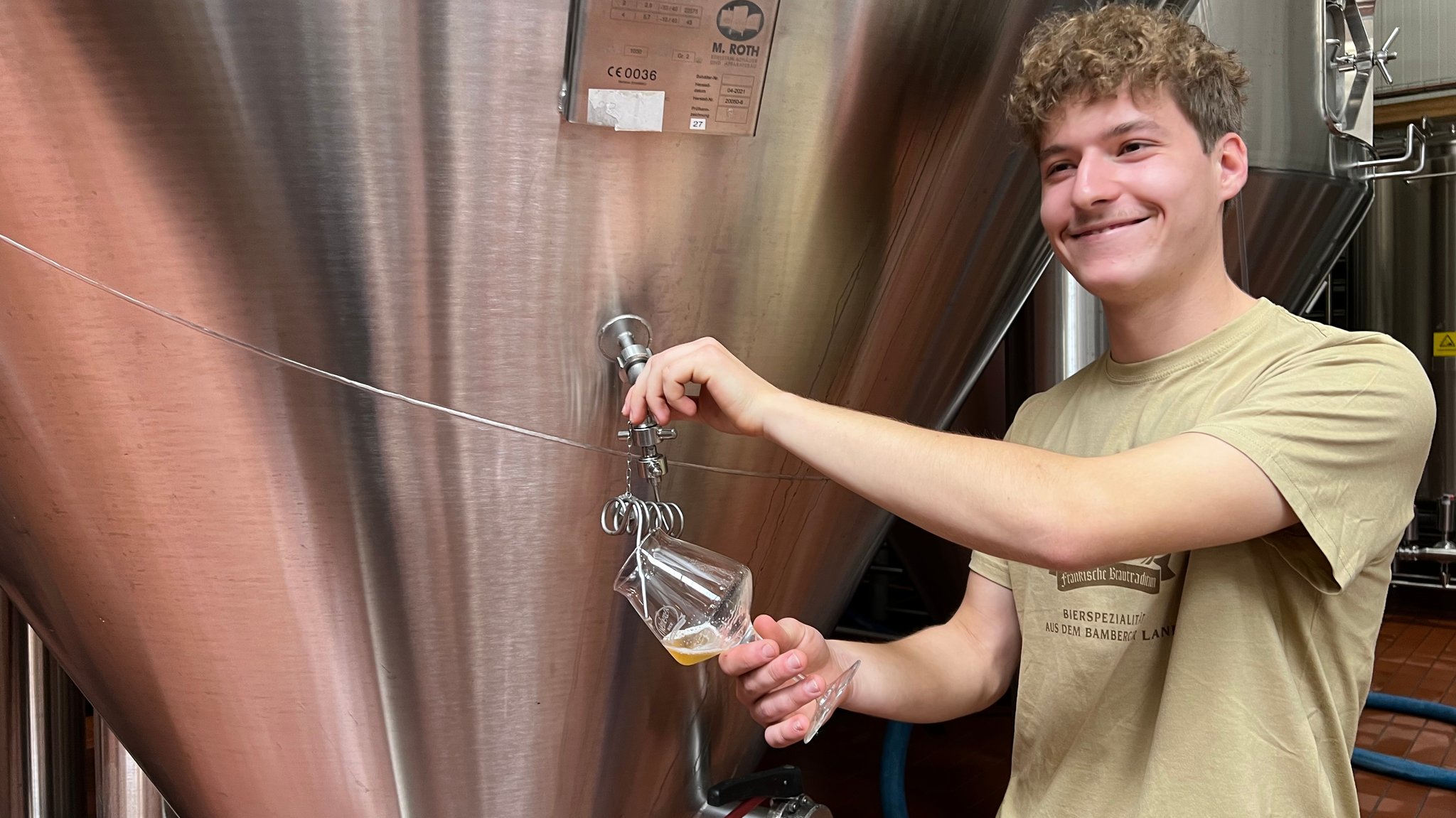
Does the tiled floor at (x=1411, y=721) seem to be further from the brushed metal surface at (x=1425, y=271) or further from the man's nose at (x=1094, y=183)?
the man's nose at (x=1094, y=183)

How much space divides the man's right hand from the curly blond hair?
0.50 meters

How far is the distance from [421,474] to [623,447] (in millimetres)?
167

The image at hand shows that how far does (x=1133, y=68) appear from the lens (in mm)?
928

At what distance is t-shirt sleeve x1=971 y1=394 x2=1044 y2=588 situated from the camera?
1111mm

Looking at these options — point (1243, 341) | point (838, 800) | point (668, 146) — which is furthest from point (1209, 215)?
point (838, 800)

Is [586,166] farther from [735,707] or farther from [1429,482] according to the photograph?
[1429,482]

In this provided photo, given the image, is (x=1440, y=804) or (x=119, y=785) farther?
(x=1440, y=804)

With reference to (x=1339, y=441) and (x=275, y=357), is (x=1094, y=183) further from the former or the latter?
(x=275, y=357)

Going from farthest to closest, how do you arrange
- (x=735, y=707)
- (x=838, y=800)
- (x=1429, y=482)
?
(x=1429, y=482), (x=838, y=800), (x=735, y=707)

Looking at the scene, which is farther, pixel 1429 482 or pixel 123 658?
pixel 1429 482

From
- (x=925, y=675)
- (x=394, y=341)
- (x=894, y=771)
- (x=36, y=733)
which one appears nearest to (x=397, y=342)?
(x=394, y=341)

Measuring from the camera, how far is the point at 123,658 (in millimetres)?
1036

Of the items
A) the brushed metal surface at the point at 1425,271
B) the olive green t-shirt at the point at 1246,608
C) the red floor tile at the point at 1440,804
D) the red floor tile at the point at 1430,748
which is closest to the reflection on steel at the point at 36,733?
the olive green t-shirt at the point at 1246,608

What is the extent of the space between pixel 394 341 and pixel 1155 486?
1.86 feet
